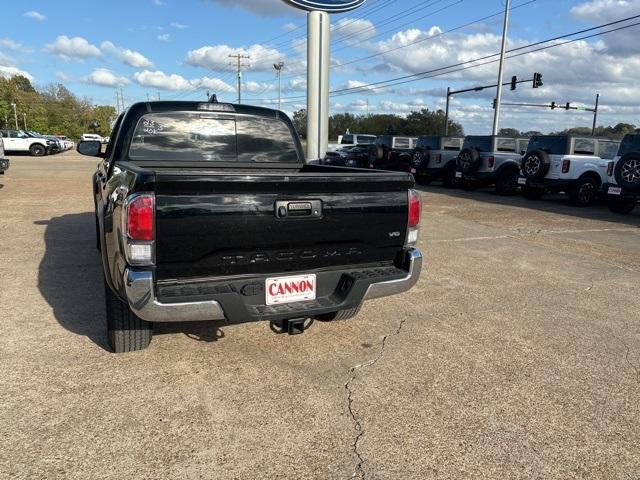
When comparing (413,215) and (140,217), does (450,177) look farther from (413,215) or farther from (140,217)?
(140,217)

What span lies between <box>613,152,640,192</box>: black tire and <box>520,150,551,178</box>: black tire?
268 cm

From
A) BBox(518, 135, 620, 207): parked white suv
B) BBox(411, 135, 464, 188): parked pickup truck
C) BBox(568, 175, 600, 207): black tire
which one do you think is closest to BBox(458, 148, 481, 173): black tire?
BBox(411, 135, 464, 188): parked pickup truck

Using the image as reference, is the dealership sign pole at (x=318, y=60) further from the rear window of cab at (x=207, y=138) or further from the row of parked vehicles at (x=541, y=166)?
the rear window of cab at (x=207, y=138)

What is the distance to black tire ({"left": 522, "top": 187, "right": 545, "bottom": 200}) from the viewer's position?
572 inches

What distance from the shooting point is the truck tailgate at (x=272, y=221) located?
110 inches

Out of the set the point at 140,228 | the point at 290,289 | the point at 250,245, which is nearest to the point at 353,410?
the point at 290,289

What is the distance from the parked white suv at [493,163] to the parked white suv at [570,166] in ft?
5.94

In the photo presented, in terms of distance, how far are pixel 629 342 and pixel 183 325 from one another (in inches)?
146

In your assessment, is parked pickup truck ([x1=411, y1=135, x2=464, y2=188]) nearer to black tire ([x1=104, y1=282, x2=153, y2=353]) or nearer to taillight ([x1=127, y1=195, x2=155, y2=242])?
black tire ([x1=104, y1=282, x2=153, y2=353])

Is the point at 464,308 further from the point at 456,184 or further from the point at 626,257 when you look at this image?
the point at 456,184

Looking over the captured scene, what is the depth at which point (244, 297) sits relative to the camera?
3.04 meters

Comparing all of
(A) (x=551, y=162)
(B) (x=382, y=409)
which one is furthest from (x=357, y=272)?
(A) (x=551, y=162)

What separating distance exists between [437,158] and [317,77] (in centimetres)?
706

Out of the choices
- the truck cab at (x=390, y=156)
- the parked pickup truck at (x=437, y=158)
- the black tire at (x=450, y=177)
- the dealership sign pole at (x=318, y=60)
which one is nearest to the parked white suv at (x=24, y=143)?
the truck cab at (x=390, y=156)
